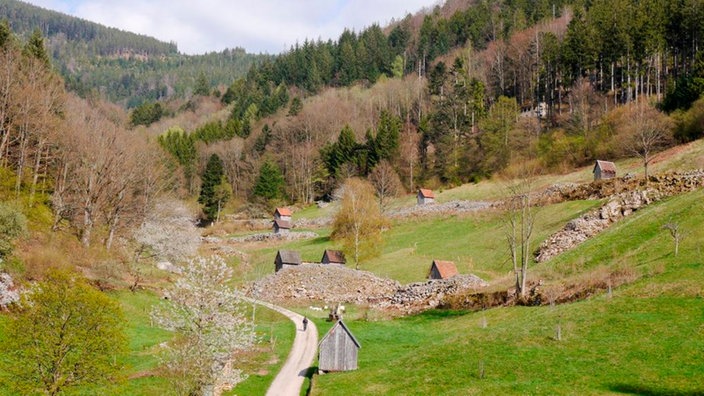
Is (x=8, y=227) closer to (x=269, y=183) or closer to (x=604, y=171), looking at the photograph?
(x=604, y=171)

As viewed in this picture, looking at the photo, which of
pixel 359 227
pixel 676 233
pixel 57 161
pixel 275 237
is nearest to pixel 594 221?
pixel 676 233

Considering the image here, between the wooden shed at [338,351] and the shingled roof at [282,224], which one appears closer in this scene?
the wooden shed at [338,351]

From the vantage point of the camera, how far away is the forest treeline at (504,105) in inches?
3698

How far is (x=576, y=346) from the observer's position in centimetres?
2764

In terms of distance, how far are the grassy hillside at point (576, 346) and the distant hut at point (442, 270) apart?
554 inches

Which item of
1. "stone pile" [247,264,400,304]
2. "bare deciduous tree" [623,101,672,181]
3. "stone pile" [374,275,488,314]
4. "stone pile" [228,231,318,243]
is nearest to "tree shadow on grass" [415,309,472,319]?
"stone pile" [374,275,488,314]

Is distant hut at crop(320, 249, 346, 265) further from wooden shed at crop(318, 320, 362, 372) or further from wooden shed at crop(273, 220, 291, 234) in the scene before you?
wooden shed at crop(318, 320, 362, 372)

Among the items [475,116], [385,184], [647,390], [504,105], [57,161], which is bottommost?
[647,390]

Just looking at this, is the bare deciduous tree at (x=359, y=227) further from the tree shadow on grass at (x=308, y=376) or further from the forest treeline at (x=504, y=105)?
the tree shadow on grass at (x=308, y=376)

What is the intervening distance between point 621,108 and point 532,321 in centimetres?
7099

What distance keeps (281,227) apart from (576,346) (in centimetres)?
7151

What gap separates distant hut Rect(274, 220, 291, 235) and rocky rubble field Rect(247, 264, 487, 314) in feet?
98.0

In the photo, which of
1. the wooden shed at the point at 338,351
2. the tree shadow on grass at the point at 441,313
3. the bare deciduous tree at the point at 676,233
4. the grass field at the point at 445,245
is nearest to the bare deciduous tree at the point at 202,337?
the wooden shed at the point at 338,351

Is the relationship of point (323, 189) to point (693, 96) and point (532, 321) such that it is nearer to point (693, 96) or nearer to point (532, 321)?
point (693, 96)
